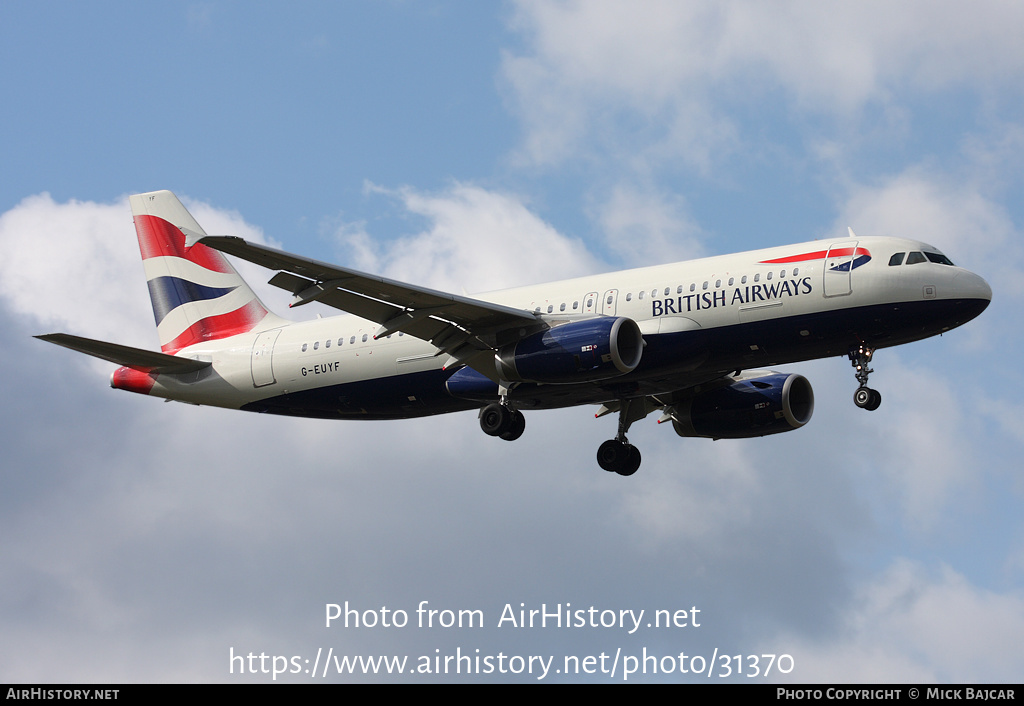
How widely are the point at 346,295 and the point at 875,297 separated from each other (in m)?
14.2

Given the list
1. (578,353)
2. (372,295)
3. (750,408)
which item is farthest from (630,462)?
(372,295)

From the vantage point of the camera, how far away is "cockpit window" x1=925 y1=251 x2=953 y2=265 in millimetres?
35344

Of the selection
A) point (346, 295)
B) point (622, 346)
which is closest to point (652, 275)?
point (622, 346)

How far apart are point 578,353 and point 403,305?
5.04m

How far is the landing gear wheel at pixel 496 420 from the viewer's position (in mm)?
38625

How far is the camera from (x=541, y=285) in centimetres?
3947

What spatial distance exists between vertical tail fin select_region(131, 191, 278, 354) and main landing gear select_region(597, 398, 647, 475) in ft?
41.0

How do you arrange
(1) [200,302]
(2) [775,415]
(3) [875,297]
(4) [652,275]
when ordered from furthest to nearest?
(1) [200,302] → (2) [775,415] → (4) [652,275] → (3) [875,297]

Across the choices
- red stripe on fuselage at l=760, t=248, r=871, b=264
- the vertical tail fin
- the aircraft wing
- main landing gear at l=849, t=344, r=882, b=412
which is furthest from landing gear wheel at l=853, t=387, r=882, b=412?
the vertical tail fin

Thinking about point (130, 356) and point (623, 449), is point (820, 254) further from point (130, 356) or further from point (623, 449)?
point (130, 356)

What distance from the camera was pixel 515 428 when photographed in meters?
38.9

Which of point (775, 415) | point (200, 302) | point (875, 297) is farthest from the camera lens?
point (200, 302)

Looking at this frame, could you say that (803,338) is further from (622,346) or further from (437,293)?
(437,293)

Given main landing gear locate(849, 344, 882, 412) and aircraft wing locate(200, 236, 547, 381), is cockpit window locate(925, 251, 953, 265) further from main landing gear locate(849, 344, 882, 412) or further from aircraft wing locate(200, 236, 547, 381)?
aircraft wing locate(200, 236, 547, 381)
